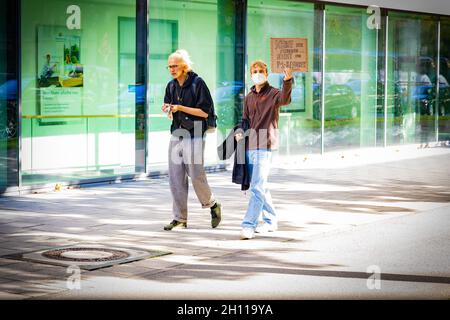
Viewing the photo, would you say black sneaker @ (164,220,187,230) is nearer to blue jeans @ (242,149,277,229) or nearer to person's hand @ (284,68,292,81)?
blue jeans @ (242,149,277,229)

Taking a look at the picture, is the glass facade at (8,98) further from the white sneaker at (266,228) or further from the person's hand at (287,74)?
the person's hand at (287,74)

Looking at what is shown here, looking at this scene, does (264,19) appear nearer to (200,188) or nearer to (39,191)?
(39,191)

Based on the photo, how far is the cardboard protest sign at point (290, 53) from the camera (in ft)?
36.8

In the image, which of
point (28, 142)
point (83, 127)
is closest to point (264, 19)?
point (83, 127)

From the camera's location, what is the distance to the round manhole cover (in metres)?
8.86

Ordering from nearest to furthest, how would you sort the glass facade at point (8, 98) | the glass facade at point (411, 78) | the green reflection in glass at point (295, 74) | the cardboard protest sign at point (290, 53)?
the cardboard protest sign at point (290, 53) → the glass facade at point (8, 98) → the green reflection in glass at point (295, 74) → the glass facade at point (411, 78)

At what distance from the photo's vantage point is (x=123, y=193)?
14.1 metres

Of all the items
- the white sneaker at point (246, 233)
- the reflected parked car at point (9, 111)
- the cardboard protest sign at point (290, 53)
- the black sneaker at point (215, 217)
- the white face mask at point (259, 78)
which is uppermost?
the cardboard protest sign at point (290, 53)

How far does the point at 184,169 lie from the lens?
10.6m

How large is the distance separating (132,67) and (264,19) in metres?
3.92

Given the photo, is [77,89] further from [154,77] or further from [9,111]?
[154,77]

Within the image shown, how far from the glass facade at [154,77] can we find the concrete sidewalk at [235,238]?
73cm

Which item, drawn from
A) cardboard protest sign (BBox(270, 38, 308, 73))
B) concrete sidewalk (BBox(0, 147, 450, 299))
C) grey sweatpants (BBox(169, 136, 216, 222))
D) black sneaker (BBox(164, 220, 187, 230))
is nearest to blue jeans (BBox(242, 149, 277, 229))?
concrete sidewalk (BBox(0, 147, 450, 299))

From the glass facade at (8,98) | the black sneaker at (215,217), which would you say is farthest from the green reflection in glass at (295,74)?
the black sneaker at (215,217)
